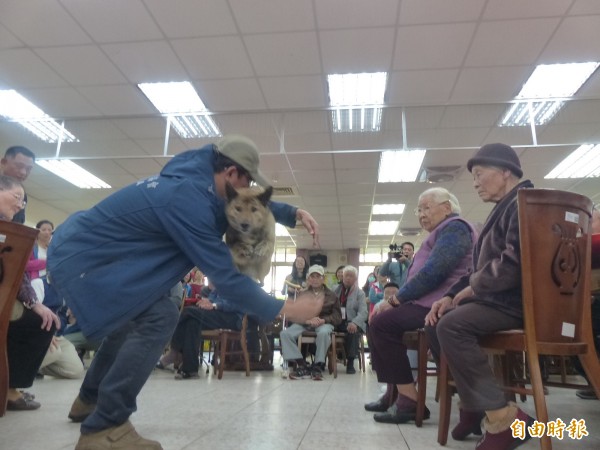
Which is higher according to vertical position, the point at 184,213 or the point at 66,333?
the point at 184,213

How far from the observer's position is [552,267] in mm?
1321

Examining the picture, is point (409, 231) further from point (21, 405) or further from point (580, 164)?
point (21, 405)

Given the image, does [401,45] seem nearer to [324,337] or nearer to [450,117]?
[450,117]

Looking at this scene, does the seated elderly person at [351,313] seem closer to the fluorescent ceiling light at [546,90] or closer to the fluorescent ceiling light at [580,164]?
the fluorescent ceiling light at [546,90]

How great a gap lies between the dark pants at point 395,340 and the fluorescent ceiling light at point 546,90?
3.41m

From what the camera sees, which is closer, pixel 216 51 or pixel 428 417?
pixel 428 417

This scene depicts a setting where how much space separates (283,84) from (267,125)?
34.6 inches

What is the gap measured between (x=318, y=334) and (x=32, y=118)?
4.47 m

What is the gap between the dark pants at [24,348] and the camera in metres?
1.91

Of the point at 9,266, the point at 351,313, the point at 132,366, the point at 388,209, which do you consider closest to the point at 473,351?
the point at 132,366

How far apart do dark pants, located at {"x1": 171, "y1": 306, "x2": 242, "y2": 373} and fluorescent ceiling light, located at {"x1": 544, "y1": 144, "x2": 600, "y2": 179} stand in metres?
5.41

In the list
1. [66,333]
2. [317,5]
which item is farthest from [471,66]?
[66,333]

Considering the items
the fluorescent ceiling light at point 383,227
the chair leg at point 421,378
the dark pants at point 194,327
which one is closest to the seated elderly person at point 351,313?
the dark pants at point 194,327

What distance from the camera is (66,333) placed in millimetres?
A: 4059
